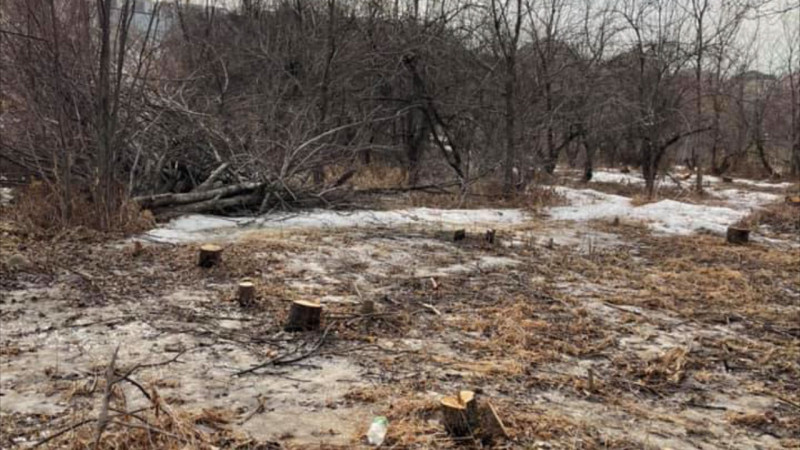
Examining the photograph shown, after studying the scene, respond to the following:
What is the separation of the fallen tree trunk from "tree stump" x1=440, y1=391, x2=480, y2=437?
215 inches

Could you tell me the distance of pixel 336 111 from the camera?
39.4 ft

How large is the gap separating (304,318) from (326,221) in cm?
441


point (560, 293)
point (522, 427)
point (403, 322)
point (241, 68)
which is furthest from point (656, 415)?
point (241, 68)

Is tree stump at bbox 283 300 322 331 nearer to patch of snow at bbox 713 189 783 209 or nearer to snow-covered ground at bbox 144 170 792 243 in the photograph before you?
snow-covered ground at bbox 144 170 792 243

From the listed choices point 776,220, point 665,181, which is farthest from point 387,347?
point 665,181

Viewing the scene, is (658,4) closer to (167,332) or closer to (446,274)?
(446,274)

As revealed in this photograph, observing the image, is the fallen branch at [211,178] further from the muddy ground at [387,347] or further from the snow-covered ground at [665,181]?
the snow-covered ground at [665,181]

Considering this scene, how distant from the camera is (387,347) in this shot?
3.59 metres

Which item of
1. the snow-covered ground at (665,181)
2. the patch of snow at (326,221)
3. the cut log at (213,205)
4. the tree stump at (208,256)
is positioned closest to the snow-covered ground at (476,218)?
the patch of snow at (326,221)

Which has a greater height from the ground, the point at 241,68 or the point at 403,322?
the point at 241,68

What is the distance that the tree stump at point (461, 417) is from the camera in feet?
8.11

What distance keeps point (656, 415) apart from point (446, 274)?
286 centimetres

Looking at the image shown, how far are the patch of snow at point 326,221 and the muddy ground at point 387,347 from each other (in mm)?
540

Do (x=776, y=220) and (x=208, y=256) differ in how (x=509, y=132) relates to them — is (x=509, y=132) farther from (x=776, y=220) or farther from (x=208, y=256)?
(x=208, y=256)
